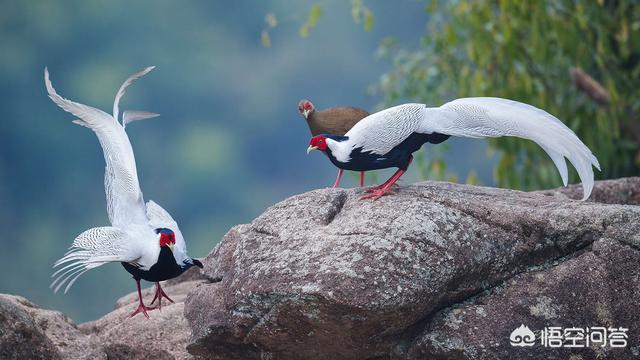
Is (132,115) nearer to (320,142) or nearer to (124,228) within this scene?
(124,228)

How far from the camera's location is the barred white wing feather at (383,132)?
15.2 ft

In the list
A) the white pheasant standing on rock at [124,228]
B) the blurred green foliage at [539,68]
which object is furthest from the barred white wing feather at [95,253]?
the blurred green foliage at [539,68]

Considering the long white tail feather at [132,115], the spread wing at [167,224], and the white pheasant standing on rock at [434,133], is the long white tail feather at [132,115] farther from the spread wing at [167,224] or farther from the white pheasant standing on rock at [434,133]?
the white pheasant standing on rock at [434,133]

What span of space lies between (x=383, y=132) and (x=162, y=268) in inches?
49.9

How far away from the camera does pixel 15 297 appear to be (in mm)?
5836

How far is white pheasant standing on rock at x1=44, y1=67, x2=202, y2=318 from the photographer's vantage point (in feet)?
15.5

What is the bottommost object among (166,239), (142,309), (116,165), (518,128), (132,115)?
(142,309)

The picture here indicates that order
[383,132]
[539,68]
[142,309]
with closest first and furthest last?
[383,132]
[142,309]
[539,68]

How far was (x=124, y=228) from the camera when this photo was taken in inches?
191

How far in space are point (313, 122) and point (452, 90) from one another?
380 cm

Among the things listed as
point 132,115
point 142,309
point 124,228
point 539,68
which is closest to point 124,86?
point 132,115

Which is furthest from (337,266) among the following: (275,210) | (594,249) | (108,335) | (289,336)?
(108,335)

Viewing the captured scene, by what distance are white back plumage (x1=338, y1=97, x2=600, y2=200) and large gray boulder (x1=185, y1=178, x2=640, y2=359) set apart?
0.90ft

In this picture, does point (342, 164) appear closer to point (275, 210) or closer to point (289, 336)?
point (275, 210)
